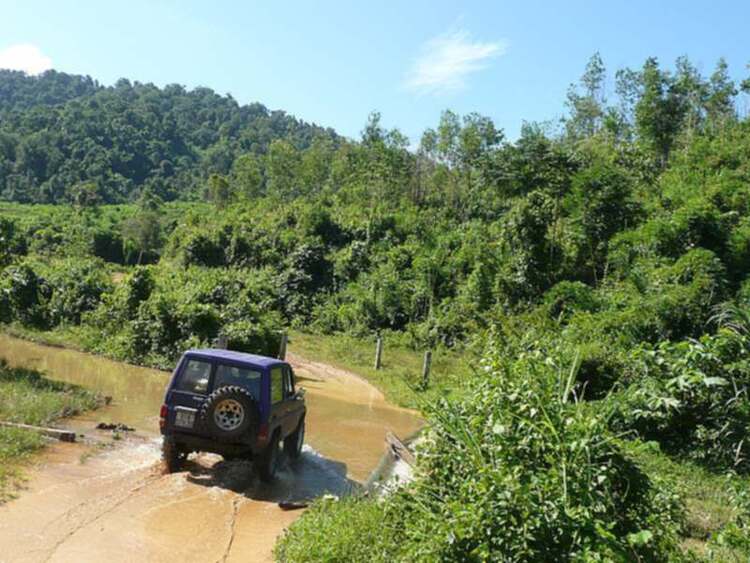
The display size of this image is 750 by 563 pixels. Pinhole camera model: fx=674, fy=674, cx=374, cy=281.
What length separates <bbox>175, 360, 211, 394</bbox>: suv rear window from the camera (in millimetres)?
9750

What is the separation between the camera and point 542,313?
2323 centimetres

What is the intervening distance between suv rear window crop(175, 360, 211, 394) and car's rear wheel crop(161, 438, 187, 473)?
2.54 feet

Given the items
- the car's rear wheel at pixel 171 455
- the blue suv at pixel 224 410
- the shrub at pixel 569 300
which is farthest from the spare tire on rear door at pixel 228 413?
the shrub at pixel 569 300

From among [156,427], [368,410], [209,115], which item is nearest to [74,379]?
[156,427]

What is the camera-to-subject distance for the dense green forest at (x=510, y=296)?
207 inches

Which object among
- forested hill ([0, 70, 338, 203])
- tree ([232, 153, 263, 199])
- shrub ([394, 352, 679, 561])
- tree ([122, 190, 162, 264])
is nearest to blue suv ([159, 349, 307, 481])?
shrub ([394, 352, 679, 561])

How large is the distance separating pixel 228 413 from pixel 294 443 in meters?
2.71

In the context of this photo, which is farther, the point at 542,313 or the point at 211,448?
the point at 542,313

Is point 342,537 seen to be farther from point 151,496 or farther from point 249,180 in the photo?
point 249,180

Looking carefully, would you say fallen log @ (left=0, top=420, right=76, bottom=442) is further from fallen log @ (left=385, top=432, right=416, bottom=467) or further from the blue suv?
fallen log @ (left=385, top=432, right=416, bottom=467)

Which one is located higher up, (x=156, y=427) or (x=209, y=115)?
(x=209, y=115)

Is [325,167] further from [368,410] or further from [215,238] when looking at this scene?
[368,410]

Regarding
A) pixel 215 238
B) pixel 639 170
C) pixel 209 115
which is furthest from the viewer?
pixel 209 115

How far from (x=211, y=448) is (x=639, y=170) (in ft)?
101
